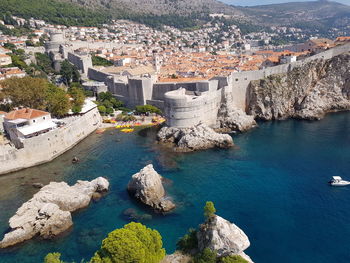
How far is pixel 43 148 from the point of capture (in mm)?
28641

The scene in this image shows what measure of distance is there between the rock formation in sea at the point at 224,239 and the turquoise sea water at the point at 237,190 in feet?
12.2

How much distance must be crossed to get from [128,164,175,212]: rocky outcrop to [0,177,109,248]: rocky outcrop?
153 inches

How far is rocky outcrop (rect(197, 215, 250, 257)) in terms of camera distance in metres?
12.7

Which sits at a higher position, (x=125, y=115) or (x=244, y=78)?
(x=244, y=78)

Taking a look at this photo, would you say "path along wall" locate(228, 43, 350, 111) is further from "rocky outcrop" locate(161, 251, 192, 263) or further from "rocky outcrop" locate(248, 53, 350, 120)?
"rocky outcrop" locate(161, 251, 192, 263)

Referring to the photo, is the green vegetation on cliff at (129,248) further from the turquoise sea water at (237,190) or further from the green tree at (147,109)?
the green tree at (147,109)

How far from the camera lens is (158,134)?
33.8m

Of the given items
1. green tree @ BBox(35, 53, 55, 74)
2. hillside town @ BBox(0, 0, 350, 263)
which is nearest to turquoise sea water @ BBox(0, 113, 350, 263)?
hillside town @ BBox(0, 0, 350, 263)

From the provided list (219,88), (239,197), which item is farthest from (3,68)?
(239,197)

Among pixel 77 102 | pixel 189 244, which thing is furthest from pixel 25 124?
pixel 189 244

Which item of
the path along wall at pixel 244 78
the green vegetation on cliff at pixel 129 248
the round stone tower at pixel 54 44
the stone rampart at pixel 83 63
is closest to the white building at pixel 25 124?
the green vegetation on cliff at pixel 129 248

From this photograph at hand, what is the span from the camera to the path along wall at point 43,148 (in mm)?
26547

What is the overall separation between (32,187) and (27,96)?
554 inches

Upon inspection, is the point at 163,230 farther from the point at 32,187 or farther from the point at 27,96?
the point at 27,96
